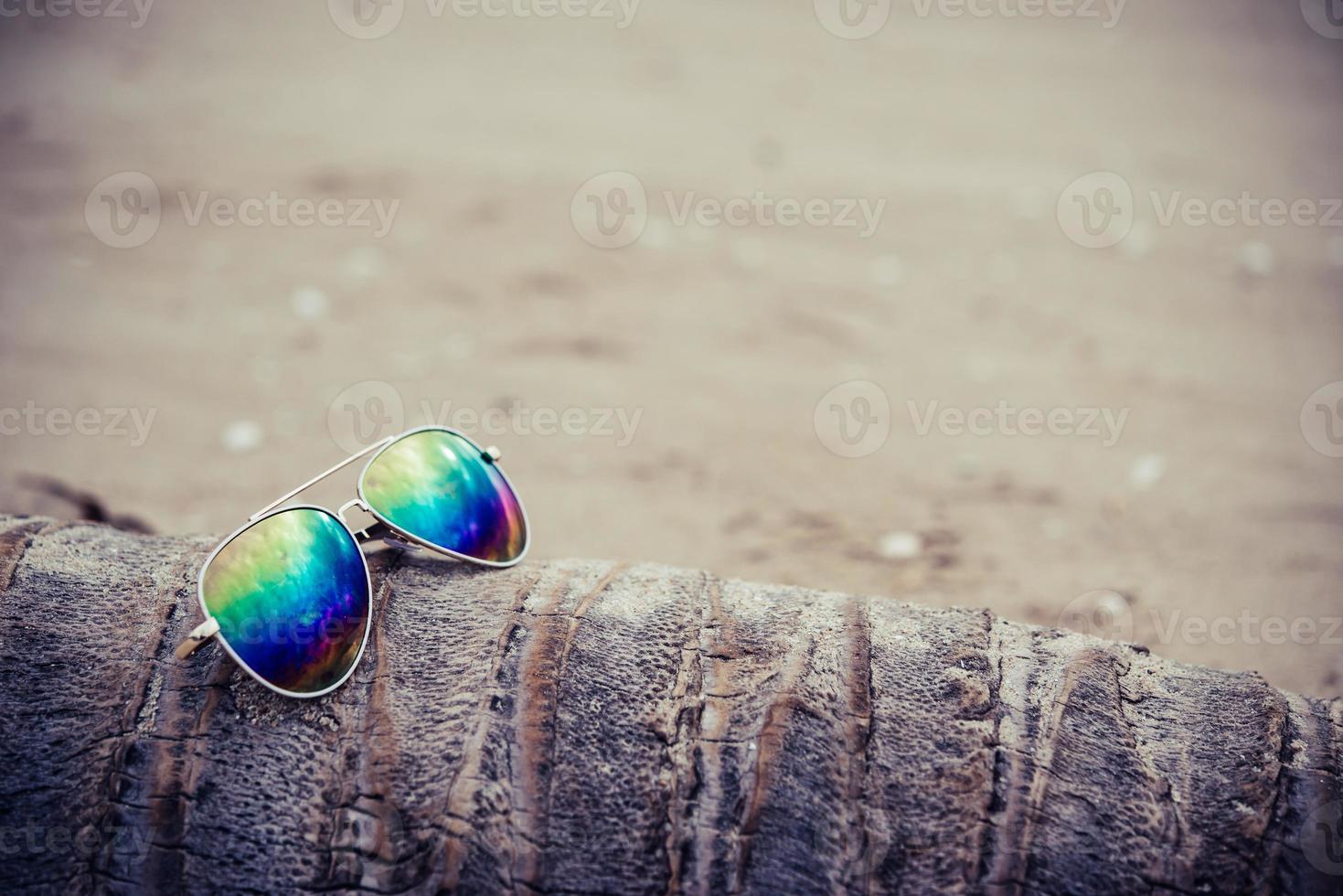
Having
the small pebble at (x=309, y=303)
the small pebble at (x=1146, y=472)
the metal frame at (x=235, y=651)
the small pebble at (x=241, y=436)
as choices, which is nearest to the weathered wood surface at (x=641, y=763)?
the metal frame at (x=235, y=651)

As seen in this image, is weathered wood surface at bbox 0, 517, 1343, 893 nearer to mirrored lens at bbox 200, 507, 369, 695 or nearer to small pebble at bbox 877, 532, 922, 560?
mirrored lens at bbox 200, 507, 369, 695

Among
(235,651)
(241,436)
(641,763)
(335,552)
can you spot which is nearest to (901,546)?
(641,763)

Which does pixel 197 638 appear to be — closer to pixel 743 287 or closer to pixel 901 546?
pixel 901 546

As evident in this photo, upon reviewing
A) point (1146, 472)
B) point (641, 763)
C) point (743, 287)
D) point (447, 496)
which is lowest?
point (641, 763)

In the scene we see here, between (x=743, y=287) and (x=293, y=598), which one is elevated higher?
(x=743, y=287)

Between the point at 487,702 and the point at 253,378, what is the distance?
2671 mm

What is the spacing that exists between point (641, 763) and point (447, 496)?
0.70m

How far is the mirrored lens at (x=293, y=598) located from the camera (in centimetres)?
136

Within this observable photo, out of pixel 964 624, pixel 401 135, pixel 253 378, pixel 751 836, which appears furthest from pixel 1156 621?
pixel 401 135

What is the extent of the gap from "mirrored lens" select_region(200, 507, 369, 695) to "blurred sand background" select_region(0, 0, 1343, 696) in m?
0.24

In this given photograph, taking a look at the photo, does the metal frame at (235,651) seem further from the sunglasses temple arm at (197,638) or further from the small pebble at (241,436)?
the small pebble at (241,436)

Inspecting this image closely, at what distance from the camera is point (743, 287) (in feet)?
13.5

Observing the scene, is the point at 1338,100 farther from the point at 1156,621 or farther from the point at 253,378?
the point at 253,378

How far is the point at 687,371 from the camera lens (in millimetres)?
3723
